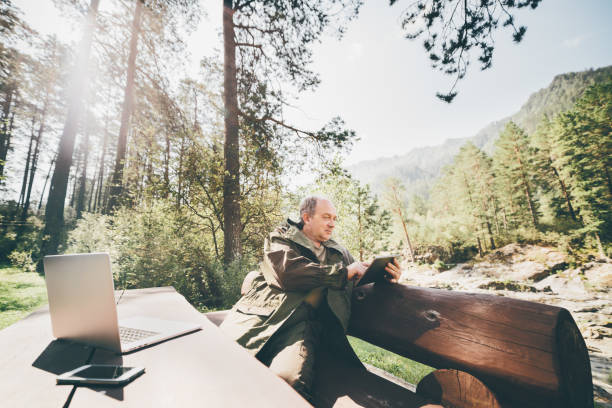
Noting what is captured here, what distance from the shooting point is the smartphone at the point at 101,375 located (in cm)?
85

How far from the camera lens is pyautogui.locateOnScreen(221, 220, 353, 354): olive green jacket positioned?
1.73m

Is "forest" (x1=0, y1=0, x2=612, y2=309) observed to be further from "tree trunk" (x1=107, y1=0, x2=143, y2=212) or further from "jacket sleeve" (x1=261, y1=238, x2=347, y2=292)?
"jacket sleeve" (x1=261, y1=238, x2=347, y2=292)

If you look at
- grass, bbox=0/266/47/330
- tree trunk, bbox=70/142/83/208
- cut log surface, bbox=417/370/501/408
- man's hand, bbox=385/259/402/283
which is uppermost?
tree trunk, bbox=70/142/83/208

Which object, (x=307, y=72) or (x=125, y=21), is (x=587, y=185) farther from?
(x=125, y=21)

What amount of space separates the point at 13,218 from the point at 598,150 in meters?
47.2

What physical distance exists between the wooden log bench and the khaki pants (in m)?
0.14

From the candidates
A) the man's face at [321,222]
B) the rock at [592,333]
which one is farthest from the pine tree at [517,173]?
the man's face at [321,222]

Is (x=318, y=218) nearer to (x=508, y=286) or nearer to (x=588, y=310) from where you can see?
(x=588, y=310)

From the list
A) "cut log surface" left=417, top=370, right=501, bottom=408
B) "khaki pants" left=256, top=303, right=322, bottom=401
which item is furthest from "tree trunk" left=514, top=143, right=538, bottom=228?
"khaki pants" left=256, top=303, right=322, bottom=401

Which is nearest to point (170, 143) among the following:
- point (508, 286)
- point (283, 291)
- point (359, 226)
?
point (283, 291)

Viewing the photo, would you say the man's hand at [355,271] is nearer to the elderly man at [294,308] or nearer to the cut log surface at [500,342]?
the elderly man at [294,308]

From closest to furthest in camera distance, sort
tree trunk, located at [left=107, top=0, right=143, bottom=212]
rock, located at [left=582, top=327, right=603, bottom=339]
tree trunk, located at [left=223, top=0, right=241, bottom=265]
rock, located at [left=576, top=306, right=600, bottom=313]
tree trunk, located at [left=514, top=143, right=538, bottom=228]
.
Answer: tree trunk, located at [left=223, top=0, right=241, bottom=265] < tree trunk, located at [left=107, top=0, right=143, bottom=212] < rock, located at [left=582, top=327, right=603, bottom=339] < rock, located at [left=576, top=306, right=600, bottom=313] < tree trunk, located at [left=514, top=143, right=538, bottom=228]

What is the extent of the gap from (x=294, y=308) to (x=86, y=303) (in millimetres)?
1223

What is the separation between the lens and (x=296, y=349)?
1584 millimetres
